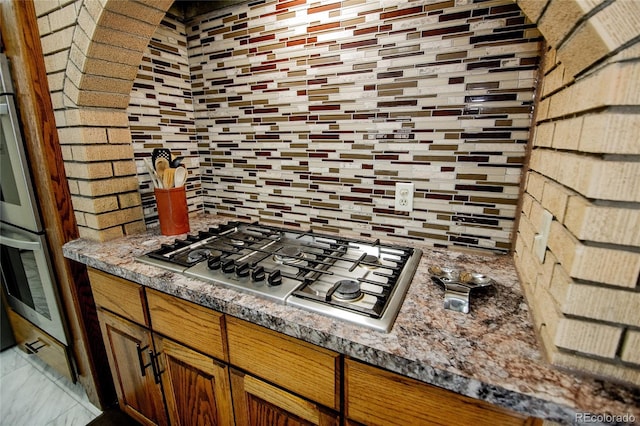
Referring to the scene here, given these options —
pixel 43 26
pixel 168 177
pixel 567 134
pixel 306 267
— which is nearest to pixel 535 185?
pixel 567 134

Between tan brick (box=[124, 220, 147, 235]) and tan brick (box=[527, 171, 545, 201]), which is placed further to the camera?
tan brick (box=[124, 220, 147, 235])

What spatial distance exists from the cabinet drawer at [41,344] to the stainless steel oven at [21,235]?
0.31 ft

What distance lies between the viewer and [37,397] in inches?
66.6

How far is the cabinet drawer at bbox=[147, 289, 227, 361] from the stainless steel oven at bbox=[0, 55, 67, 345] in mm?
828

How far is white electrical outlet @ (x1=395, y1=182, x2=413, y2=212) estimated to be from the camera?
3.92 ft

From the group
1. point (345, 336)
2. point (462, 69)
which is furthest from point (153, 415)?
point (462, 69)

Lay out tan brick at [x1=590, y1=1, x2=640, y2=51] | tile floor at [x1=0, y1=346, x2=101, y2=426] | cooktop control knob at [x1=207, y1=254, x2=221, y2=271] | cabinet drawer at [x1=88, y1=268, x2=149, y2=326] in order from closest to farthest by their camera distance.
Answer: tan brick at [x1=590, y1=1, x2=640, y2=51] → cooktop control knob at [x1=207, y1=254, x2=221, y2=271] → cabinet drawer at [x1=88, y1=268, x2=149, y2=326] → tile floor at [x1=0, y1=346, x2=101, y2=426]

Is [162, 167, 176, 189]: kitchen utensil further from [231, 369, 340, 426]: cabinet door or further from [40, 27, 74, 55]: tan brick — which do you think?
[231, 369, 340, 426]: cabinet door

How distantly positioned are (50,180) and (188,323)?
39.8 inches

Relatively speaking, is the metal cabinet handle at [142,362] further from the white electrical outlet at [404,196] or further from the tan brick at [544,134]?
the tan brick at [544,134]

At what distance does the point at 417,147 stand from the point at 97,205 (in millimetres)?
1443

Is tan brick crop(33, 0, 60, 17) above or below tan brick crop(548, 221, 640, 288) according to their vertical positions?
above

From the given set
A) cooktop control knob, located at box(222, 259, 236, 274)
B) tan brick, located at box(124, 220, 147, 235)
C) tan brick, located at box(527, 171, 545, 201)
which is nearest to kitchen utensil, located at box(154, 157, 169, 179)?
tan brick, located at box(124, 220, 147, 235)

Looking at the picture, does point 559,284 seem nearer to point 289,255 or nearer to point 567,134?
point 567,134
